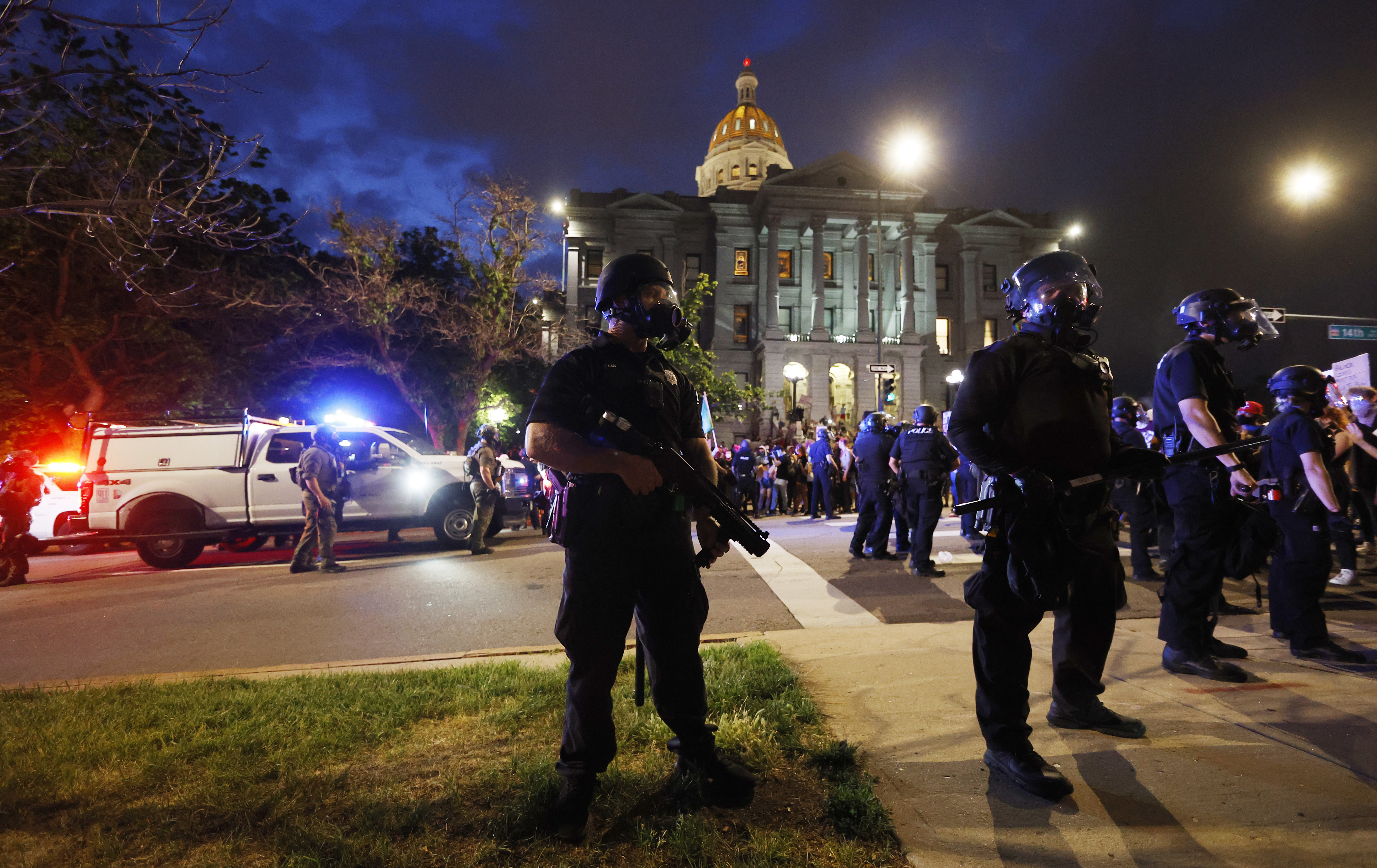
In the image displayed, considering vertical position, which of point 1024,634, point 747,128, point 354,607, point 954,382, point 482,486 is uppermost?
point 747,128

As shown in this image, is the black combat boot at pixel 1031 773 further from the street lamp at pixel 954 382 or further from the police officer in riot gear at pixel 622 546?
the street lamp at pixel 954 382

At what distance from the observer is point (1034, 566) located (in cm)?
262

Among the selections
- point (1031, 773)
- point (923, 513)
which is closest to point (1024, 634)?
point (1031, 773)

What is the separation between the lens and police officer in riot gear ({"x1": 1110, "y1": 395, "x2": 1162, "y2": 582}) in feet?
23.0

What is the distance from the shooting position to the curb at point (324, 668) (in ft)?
14.2

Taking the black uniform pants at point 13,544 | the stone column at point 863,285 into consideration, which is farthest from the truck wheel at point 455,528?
the stone column at point 863,285

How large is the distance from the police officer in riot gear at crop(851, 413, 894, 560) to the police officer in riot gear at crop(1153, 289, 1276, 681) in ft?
14.4

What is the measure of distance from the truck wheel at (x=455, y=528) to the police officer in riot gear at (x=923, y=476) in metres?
6.71

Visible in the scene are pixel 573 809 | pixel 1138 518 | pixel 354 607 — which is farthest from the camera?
pixel 1138 518

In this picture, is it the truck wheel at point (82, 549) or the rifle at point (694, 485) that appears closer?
the rifle at point (694, 485)

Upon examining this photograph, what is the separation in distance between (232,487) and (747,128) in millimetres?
76944

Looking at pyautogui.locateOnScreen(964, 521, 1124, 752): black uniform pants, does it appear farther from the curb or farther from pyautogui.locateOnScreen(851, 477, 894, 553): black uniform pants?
pyautogui.locateOnScreen(851, 477, 894, 553): black uniform pants

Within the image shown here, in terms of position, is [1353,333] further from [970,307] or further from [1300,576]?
[970,307]

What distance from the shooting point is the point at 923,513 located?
7.46 meters
